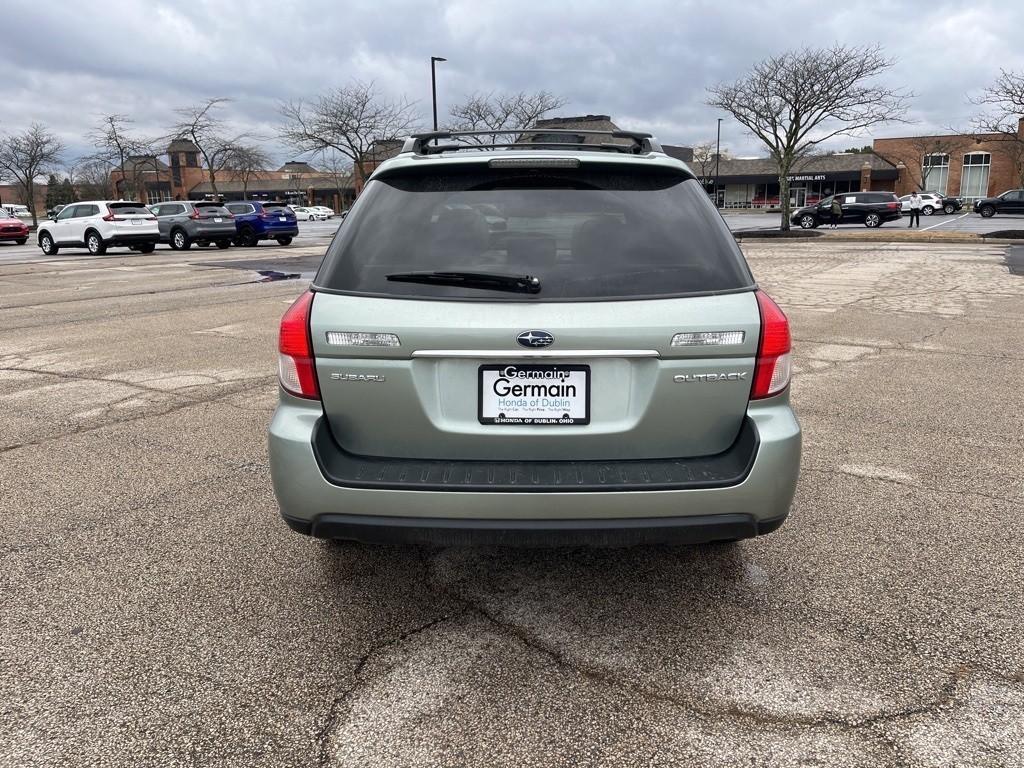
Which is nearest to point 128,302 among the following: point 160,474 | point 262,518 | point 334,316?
point 160,474

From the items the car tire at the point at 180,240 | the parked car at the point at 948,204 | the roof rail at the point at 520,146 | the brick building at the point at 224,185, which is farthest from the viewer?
the brick building at the point at 224,185

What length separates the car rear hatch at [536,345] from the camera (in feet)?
8.38

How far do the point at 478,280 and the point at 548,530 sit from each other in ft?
2.89

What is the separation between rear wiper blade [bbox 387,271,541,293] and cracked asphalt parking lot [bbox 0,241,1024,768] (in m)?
1.27

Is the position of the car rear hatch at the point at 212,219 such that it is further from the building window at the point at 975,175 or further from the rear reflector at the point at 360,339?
the building window at the point at 975,175

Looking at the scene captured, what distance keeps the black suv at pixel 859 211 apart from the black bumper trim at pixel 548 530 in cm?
3920

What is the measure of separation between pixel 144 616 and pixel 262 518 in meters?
0.92

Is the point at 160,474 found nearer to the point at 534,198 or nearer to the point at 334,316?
the point at 334,316

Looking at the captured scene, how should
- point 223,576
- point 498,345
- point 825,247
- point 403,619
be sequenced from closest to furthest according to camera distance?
point 498,345, point 403,619, point 223,576, point 825,247

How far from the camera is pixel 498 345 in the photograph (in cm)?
254

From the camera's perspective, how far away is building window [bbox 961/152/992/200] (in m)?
68.2

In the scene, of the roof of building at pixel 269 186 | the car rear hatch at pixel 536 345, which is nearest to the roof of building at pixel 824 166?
the roof of building at pixel 269 186

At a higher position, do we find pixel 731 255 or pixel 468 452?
pixel 731 255

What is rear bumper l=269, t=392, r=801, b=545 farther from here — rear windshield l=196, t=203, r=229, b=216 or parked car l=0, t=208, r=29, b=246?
parked car l=0, t=208, r=29, b=246
